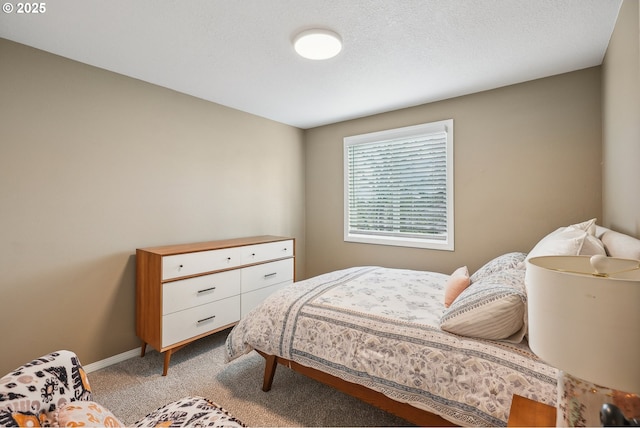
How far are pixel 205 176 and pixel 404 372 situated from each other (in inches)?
104

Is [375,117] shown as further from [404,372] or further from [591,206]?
[404,372]

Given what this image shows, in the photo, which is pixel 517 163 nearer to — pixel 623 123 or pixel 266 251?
pixel 623 123

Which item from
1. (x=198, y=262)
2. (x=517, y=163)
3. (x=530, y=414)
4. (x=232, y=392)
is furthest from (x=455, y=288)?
(x=198, y=262)

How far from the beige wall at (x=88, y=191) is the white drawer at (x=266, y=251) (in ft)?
1.85

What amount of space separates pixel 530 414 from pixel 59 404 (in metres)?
1.61

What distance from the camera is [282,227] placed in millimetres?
4051

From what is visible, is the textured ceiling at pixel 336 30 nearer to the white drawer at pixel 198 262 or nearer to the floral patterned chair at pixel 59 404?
the white drawer at pixel 198 262

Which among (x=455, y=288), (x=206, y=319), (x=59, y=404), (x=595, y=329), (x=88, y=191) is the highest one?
(x=88, y=191)

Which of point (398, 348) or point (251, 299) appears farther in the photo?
point (251, 299)

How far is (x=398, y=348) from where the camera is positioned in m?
1.60

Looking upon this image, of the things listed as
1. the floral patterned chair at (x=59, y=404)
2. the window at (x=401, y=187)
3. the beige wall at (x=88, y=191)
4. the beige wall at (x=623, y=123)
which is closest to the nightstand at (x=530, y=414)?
the floral patterned chair at (x=59, y=404)

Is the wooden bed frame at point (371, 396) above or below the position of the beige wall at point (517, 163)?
below

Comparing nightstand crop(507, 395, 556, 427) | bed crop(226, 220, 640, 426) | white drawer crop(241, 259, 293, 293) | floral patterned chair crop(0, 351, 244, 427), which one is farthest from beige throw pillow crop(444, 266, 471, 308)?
white drawer crop(241, 259, 293, 293)

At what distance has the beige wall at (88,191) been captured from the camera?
2.07 m
